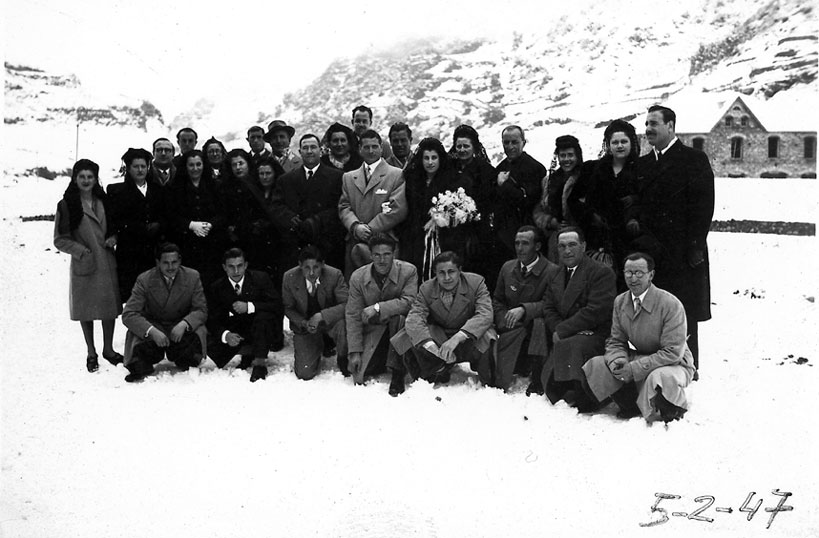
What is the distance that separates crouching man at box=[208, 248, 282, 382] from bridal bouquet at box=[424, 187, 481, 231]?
155cm

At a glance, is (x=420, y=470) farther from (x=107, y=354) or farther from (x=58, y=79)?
(x=58, y=79)

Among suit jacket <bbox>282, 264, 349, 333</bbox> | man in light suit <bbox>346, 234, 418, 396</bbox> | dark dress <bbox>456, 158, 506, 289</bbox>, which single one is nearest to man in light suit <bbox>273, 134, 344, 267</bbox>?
suit jacket <bbox>282, 264, 349, 333</bbox>

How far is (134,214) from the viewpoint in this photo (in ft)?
20.4

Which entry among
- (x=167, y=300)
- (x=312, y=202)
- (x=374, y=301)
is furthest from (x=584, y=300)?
(x=167, y=300)

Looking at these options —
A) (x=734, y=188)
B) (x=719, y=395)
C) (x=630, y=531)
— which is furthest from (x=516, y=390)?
(x=734, y=188)

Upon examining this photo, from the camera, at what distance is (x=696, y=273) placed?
5.20 meters

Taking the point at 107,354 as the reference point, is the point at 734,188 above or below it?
above

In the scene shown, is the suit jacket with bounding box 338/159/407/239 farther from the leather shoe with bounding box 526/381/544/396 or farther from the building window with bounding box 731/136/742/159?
the building window with bounding box 731/136/742/159

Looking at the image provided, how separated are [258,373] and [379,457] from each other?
1.78 meters

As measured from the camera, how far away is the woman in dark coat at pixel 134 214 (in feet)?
20.3

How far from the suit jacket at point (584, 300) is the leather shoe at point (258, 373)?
2278 mm

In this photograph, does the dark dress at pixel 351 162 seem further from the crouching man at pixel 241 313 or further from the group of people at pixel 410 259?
the crouching man at pixel 241 313

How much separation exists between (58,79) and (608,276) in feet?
22.6

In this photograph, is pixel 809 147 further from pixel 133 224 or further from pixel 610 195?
pixel 133 224
